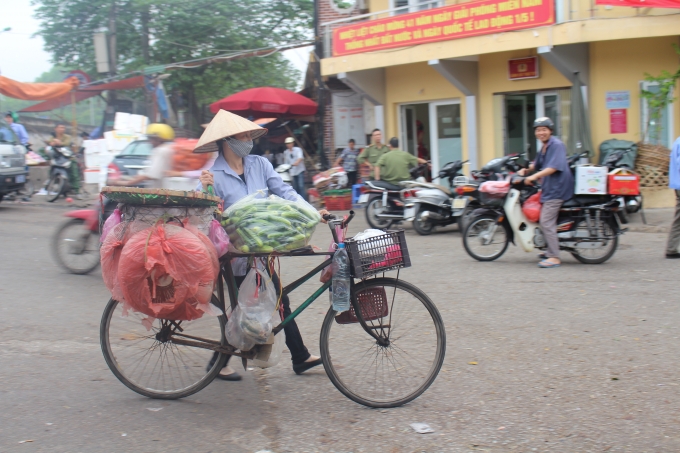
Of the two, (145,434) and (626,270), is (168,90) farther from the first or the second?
(145,434)

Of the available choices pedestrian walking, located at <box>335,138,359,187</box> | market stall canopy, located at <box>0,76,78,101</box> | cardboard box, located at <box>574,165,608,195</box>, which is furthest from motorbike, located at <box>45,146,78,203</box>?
cardboard box, located at <box>574,165,608,195</box>

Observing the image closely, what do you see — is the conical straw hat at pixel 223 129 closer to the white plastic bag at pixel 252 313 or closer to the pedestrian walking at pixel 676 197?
the white plastic bag at pixel 252 313

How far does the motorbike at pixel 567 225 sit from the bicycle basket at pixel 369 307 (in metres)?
4.72

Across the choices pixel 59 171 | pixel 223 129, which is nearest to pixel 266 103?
pixel 59 171

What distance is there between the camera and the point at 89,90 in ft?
70.3

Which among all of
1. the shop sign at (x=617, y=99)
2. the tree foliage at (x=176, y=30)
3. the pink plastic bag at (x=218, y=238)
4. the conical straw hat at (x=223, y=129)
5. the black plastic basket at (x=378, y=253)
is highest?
the tree foliage at (x=176, y=30)

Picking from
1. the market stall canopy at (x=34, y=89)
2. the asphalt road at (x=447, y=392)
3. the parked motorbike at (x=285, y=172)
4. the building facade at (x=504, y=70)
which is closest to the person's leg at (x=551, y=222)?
the asphalt road at (x=447, y=392)

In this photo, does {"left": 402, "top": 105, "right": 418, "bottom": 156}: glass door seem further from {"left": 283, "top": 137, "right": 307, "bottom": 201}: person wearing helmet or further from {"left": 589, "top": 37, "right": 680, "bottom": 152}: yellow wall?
{"left": 589, "top": 37, "right": 680, "bottom": 152}: yellow wall

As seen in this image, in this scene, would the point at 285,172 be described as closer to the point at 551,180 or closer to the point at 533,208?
the point at 533,208

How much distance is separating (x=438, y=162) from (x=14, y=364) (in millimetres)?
12988

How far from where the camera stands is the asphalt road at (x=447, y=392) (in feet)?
12.1

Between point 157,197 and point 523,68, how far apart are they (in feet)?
39.8

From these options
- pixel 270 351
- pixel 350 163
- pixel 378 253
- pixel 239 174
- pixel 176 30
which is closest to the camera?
pixel 378 253

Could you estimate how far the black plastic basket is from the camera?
392 cm
